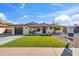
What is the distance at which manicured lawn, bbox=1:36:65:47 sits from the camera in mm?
3119

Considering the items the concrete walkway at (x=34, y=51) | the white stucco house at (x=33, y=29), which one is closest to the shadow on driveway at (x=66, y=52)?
the concrete walkway at (x=34, y=51)

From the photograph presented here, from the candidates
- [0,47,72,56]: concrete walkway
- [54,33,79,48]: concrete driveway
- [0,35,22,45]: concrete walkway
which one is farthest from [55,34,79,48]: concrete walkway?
[0,35,22,45]: concrete walkway

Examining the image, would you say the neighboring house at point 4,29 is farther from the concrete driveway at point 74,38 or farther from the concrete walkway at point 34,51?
the concrete driveway at point 74,38

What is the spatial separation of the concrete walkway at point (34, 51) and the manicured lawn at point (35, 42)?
5 centimetres

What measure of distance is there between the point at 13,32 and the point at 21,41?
0.17 meters

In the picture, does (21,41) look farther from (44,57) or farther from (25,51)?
(44,57)

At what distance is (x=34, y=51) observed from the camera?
3.12 m

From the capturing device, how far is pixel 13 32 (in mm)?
3178

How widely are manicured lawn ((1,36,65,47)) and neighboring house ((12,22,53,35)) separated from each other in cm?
7

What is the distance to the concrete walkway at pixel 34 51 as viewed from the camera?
3.10 meters

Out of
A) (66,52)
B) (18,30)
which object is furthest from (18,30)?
(66,52)

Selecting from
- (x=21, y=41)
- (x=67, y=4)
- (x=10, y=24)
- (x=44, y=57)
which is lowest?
(x=44, y=57)

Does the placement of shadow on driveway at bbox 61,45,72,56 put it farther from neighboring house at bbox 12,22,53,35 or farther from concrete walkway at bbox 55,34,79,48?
neighboring house at bbox 12,22,53,35

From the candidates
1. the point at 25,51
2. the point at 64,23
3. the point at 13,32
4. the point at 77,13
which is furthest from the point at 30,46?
the point at 77,13
